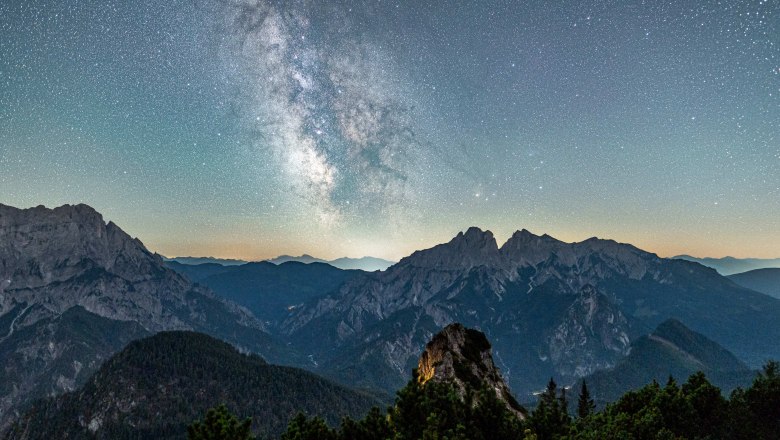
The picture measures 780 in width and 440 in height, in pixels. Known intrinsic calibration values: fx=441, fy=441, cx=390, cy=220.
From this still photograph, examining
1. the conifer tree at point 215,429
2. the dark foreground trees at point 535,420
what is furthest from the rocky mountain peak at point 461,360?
the conifer tree at point 215,429

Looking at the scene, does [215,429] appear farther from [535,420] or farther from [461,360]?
[461,360]

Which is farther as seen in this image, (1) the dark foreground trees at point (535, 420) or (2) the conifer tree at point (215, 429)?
(1) the dark foreground trees at point (535, 420)

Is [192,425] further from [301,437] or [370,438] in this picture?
[370,438]

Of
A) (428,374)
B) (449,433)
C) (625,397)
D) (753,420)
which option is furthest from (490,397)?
(428,374)

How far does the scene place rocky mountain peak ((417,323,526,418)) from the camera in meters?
110

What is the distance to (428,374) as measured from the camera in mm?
115000

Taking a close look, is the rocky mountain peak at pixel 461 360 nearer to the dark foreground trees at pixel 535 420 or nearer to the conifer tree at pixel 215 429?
the dark foreground trees at pixel 535 420

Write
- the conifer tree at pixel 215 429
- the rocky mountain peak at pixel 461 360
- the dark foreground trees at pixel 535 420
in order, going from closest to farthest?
the conifer tree at pixel 215 429 → the dark foreground trees at pixel 535 420 → the rocky mountain peak at pixel 461 360

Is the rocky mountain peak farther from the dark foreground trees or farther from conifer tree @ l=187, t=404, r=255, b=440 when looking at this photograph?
conifer tree @ l=187, t=404, r=255, b=440

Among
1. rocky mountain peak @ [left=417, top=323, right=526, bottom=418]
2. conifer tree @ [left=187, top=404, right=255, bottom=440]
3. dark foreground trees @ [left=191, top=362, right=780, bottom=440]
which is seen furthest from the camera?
rocky mountain peak @ [left=417, top=323, right=526, bottom=418]

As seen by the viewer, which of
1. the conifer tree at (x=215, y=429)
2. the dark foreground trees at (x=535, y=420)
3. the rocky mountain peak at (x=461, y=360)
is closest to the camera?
the conifer tree at (x=215, y=429)

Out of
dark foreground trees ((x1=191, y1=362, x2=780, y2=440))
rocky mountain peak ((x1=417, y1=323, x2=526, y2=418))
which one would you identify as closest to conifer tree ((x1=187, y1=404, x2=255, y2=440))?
dark foreground trees ((x1=191, y1=362, x2=780, y2=440))

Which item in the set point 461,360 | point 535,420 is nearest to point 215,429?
point 535,420

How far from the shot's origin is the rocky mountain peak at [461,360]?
110 metres
